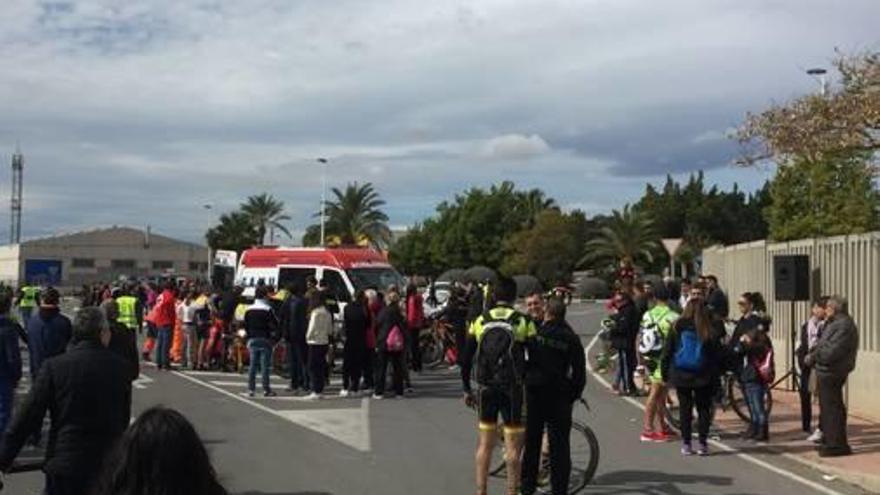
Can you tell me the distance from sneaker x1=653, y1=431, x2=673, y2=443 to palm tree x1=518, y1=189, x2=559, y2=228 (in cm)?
7196

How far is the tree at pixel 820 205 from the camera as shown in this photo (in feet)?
97.4

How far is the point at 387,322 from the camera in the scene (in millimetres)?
17328

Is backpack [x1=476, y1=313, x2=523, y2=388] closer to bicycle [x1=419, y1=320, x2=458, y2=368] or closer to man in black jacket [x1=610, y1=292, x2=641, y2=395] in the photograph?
man in black jacket [x1=610, y1=292, x2=641, y2=395]

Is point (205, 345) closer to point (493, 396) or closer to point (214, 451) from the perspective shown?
point (214, 451)

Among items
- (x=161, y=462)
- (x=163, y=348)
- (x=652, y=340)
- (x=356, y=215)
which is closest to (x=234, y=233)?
(x=356, y=215)

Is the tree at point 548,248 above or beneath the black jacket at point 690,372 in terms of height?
above

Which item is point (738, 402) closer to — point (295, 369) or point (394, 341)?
point (394, 341)

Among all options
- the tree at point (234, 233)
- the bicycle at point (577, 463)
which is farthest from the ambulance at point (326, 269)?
the tree at point (234, 233)

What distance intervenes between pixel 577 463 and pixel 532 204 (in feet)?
262

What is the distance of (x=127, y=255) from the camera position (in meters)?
119

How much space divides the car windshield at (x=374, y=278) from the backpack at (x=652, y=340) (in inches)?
407

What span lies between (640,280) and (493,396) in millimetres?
10739

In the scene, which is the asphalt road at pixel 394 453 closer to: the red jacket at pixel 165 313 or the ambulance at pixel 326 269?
the red jacket at pixel 165 313

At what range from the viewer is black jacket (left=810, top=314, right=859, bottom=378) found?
12.1m
